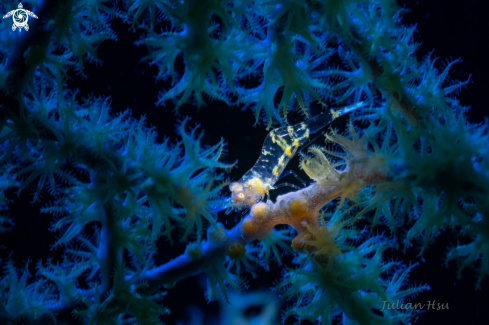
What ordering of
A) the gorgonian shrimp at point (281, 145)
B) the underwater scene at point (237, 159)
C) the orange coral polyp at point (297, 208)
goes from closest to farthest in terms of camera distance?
1. the underwater scene at point (237, 159)
2. the orange coral polyp at point (297, 208)
3. the gorgonian shrimp at point (281, 145)

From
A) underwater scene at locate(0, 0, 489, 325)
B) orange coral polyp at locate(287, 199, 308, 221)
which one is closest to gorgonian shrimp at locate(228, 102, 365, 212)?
underwater scene at locate(0, 0, 489, 325)

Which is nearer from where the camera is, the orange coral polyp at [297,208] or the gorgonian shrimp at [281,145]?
the orange coral polyp at [297,208]

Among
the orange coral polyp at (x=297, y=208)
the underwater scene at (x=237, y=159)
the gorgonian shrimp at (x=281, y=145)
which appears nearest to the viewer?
the underwater scene at (x=237, y=159)

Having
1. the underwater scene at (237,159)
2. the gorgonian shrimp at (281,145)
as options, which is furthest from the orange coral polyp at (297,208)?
the gorgonian shrimp at (281,145)

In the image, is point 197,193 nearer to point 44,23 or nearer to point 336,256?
point 336,256

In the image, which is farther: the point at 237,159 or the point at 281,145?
the point at 281,145

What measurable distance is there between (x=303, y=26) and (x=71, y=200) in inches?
89.5

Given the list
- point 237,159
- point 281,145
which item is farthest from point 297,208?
point 281,145

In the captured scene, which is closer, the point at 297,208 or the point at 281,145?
the point at 297,208

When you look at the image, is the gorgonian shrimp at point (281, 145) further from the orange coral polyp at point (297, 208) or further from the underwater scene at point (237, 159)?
the orange coral polyp at point (297, 208)

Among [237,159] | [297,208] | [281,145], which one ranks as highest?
[281,145]

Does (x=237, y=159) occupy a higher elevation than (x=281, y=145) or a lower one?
lower

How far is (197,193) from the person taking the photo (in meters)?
A: 2.42

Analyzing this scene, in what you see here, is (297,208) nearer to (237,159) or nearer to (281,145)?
(237,159)
